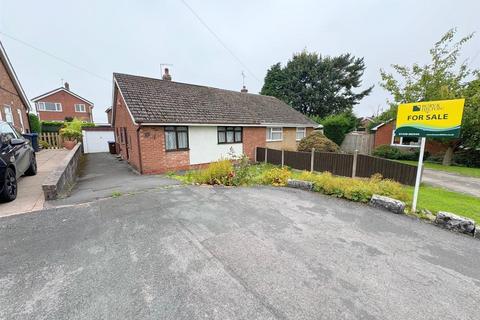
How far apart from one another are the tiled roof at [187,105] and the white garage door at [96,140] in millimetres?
9141

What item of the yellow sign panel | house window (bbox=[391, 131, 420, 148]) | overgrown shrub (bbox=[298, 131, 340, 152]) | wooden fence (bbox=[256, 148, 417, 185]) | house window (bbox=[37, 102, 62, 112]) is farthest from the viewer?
house window (bbox=[37, 102, 62, 112])

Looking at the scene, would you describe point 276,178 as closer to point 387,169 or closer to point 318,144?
point 387,169

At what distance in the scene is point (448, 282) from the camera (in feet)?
8.75

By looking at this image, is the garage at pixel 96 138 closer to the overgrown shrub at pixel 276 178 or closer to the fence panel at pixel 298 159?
the fence panel at pixel 298 159

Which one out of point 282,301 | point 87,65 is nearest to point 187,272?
point 282,301

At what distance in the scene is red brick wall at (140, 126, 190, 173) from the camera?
9.99 m

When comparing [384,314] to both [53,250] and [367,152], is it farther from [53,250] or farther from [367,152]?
[367,152]

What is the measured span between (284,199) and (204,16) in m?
10.9

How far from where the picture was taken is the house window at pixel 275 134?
1660 cm

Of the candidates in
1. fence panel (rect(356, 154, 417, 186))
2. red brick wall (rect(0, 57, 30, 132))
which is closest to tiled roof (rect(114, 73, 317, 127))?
red brick wall (rect(0, 57, 30, 132))

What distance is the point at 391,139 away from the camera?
2020 centimetres

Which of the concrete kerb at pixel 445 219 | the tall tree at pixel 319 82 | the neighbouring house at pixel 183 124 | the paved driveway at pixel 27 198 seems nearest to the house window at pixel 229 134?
the neighbouring house at pixel 183 124

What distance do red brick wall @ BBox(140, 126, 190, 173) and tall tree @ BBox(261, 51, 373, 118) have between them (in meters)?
27.4

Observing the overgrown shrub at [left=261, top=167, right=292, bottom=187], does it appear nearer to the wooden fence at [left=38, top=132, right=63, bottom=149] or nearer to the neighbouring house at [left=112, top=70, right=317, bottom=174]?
the neighbouring house at [left=112, top=70, right=317, bottom=174]
